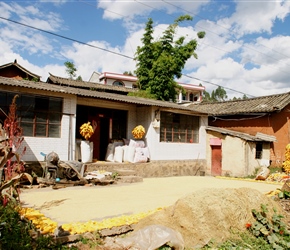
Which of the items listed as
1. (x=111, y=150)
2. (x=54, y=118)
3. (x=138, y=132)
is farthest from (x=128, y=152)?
(x=54, y=118)

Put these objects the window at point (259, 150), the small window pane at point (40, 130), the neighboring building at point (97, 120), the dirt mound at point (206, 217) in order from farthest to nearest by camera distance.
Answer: the window at point (259, 150)
the small window pane at point (40, 130)
the neighboring building at point (97, 120)
the dirt mound at point (206, 217)

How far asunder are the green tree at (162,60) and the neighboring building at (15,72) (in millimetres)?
8837

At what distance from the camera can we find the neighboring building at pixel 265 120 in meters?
16.4

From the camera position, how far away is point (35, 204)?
21.7 feet

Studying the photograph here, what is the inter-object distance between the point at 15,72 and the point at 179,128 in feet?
50.7

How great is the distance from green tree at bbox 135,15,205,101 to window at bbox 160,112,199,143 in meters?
7.47

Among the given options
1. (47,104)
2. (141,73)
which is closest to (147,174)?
(47,104)

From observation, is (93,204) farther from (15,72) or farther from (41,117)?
(15,72)

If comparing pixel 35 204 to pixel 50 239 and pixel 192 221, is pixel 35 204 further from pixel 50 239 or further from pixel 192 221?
pixel 192 221

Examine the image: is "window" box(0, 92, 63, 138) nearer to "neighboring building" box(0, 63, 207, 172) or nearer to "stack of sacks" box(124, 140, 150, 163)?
"neighboring building" box(0, 63, 207, 172)

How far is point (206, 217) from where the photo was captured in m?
4.78

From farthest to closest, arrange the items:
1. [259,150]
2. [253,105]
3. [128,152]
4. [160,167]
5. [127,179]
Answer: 1. [253,105]
2. [259,150]
3. [160,167]
4. [128,152]
5. [127,179]

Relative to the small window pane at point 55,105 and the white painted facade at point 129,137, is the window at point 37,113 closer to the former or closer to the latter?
the small window pane at point 55,105

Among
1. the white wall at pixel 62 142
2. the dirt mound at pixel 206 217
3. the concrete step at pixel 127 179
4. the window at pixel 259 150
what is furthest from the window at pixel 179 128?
the dirt mound at pixel 206 217
